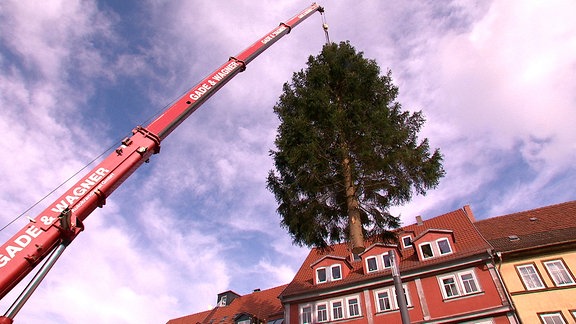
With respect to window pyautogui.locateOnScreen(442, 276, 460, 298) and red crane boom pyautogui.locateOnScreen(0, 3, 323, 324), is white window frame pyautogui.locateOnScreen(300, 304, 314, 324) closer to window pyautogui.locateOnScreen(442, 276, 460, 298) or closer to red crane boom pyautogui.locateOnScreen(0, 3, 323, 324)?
window pyautogui.locateOnScreen(442, 276, 460, 298)

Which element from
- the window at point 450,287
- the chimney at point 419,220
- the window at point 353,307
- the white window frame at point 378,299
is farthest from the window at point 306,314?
the chimney at point 419,220

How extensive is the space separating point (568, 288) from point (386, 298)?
9933mm

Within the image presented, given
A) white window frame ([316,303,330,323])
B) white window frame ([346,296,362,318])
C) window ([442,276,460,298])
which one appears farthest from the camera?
white window frame ([316,303,330,323])

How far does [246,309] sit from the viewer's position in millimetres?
36156

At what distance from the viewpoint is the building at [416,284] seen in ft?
70.2

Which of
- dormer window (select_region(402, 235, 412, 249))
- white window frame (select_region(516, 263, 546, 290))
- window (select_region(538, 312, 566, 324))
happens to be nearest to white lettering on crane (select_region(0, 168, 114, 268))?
window (select_region(538, 312, 566, 324))

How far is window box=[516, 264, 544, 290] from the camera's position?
68.9ft

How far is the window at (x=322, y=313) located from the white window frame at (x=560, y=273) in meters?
13.7

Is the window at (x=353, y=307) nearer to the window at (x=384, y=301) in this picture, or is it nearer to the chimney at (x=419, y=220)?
the window at (x=384, y=301)

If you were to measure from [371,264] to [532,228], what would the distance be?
36.6 feet

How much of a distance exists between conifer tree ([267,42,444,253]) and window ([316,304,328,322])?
1076 centimetres

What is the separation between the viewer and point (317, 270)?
28156 mm

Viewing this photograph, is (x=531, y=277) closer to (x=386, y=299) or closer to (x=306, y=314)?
(x=386, y=299)

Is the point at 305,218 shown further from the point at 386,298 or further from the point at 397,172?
the point at 386,298
